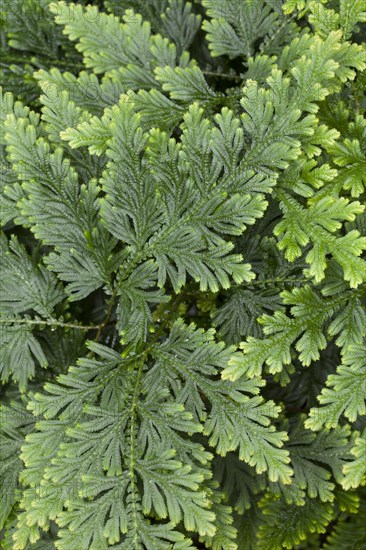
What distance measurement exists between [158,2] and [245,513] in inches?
53.6

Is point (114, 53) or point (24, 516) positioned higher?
point (114, 53)

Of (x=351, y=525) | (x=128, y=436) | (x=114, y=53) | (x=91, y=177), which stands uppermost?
(x=114, y=53)

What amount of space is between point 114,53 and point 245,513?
3.97ft

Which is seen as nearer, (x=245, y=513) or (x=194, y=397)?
(x=194, y=397)

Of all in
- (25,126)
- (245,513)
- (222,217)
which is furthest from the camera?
(245,513)

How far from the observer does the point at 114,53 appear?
1.54m

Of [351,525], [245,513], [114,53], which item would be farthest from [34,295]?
[351,525]

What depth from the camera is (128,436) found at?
1.31m

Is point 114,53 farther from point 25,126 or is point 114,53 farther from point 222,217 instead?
point 222,217

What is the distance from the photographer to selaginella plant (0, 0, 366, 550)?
4.00 feet

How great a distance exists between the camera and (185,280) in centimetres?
133

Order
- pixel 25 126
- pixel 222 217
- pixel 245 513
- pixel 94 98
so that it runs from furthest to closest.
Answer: pixel 245 513 → pixel 94 98 → pixel 25 126 → pixel 222 217

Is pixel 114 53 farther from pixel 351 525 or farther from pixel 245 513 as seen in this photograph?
pixel 351 525

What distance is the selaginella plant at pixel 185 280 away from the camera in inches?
48.0
